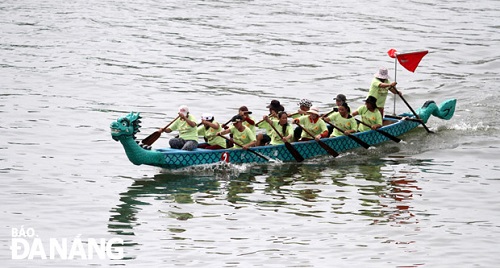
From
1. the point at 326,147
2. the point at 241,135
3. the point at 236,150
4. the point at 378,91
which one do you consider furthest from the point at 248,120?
the point at 378,91

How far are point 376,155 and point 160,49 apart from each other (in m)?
18.8

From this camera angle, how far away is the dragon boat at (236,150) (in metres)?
25.0

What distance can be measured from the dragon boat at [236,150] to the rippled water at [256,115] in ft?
1.28

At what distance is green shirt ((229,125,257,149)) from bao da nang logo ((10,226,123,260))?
6845 mm

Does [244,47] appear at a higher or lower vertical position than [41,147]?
higher

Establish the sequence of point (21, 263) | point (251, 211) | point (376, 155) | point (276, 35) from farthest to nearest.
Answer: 1. point (276, 35)
2. point (376, 155)
3. point (251, 211)
4. point (21, 263)

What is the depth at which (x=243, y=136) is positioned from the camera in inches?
1065

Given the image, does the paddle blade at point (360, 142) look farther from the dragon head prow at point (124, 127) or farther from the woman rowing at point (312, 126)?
the dragon head prow at point (124, 127)

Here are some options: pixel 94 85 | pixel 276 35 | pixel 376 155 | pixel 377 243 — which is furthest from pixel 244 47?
pixel 377 243

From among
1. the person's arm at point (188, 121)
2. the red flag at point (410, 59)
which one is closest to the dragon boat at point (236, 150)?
the person's arm at point (188, 121)

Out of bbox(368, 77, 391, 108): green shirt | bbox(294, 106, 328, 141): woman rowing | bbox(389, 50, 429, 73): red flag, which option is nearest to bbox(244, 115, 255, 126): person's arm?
bbox(294, 106, 328, 141): woman rowing

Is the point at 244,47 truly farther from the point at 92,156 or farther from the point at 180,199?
the point at 180,199

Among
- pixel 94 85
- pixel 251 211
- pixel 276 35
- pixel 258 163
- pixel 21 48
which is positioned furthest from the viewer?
pixel 276 35

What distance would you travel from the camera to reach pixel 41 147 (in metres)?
29.7
